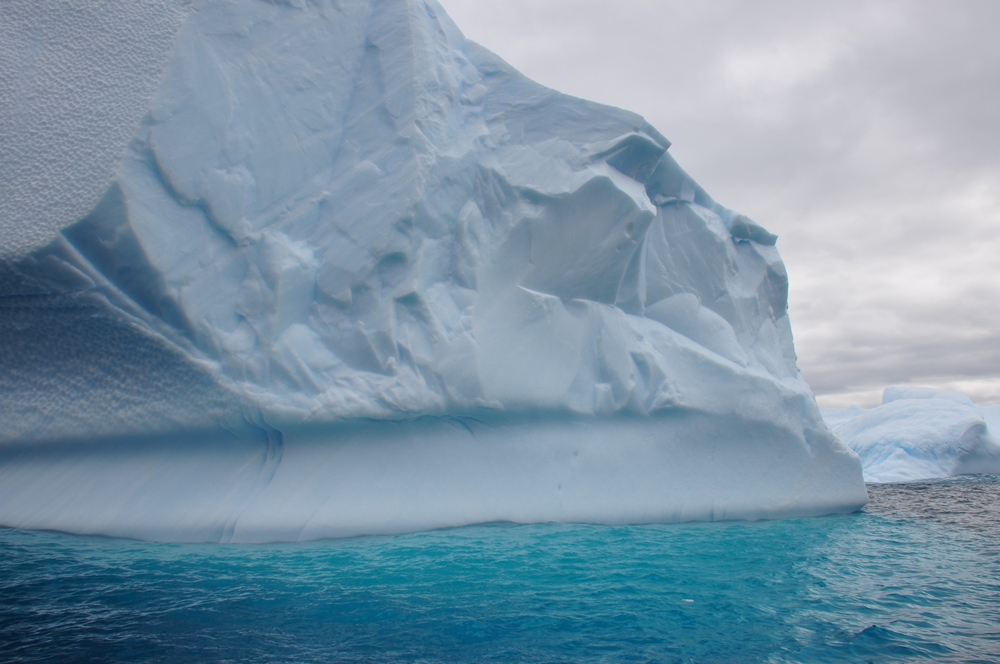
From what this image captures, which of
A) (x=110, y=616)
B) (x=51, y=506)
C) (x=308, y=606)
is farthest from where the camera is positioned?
(x=51, y=506)

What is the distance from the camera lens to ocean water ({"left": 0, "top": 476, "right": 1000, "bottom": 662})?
2645 mm

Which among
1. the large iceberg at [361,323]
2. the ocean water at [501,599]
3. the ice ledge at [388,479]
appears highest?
the large iceberg at [361,323]

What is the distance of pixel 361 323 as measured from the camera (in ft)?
17.0

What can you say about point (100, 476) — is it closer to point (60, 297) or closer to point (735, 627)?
point (60, 297)

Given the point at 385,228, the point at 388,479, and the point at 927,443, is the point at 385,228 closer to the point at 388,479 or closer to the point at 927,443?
the point at 388,479

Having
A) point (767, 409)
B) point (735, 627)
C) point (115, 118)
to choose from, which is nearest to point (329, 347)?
point (115, 118)

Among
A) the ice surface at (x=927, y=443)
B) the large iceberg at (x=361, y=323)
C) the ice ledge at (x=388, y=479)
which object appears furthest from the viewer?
the ice surface at (x=927, y=443)

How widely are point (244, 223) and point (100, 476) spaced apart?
2.26 m

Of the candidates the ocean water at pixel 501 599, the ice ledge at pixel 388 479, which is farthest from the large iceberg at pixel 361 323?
the ocean water at pixel 501 599

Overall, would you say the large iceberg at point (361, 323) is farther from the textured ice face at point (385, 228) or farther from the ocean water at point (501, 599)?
the ocean water at point (501, 599)

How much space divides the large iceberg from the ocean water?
1.87ft

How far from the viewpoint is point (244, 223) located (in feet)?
16.3

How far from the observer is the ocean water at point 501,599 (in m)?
2.64

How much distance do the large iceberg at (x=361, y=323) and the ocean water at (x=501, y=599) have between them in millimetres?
570
